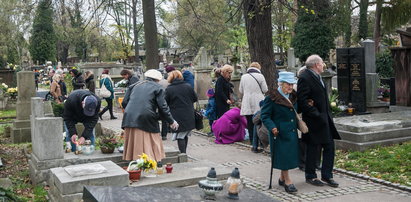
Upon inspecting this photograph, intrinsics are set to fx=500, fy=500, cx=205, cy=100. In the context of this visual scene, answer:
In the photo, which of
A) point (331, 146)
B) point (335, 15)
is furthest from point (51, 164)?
point (335, 15)

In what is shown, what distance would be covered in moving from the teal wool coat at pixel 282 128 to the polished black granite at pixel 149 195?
2395mm

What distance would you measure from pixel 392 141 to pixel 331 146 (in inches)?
128

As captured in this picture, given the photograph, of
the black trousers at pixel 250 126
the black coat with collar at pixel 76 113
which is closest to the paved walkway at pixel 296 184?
the black trousers at pixel 250 126

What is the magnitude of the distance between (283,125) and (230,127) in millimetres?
4845

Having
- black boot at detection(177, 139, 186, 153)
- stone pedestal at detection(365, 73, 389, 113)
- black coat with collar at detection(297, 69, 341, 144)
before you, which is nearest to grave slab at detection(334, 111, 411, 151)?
black coat with collar at detection(297, 69, 341, 144)

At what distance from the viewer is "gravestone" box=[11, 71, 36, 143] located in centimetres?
1362

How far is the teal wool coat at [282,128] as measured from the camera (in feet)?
23.6

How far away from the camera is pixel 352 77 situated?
14836mm

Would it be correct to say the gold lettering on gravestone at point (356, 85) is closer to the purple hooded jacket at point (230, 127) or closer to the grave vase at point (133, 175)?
the purple hooded jacket at point (230, 127)

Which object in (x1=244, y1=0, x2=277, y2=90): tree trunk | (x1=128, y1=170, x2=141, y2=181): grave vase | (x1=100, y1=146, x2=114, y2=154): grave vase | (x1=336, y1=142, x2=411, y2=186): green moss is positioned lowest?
(x1=336, y1=142, x2=411, y2=186): green moss

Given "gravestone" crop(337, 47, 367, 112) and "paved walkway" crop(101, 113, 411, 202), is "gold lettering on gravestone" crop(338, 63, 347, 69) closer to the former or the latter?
"gravestone" crop(337, 47, 367, 112)

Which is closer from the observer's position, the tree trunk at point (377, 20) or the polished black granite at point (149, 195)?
the polished black granite at point (149, 195)

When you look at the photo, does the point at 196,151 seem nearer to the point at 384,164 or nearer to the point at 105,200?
the point at 384,164

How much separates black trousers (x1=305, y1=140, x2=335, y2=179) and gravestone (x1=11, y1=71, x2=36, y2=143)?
879 centimetres
